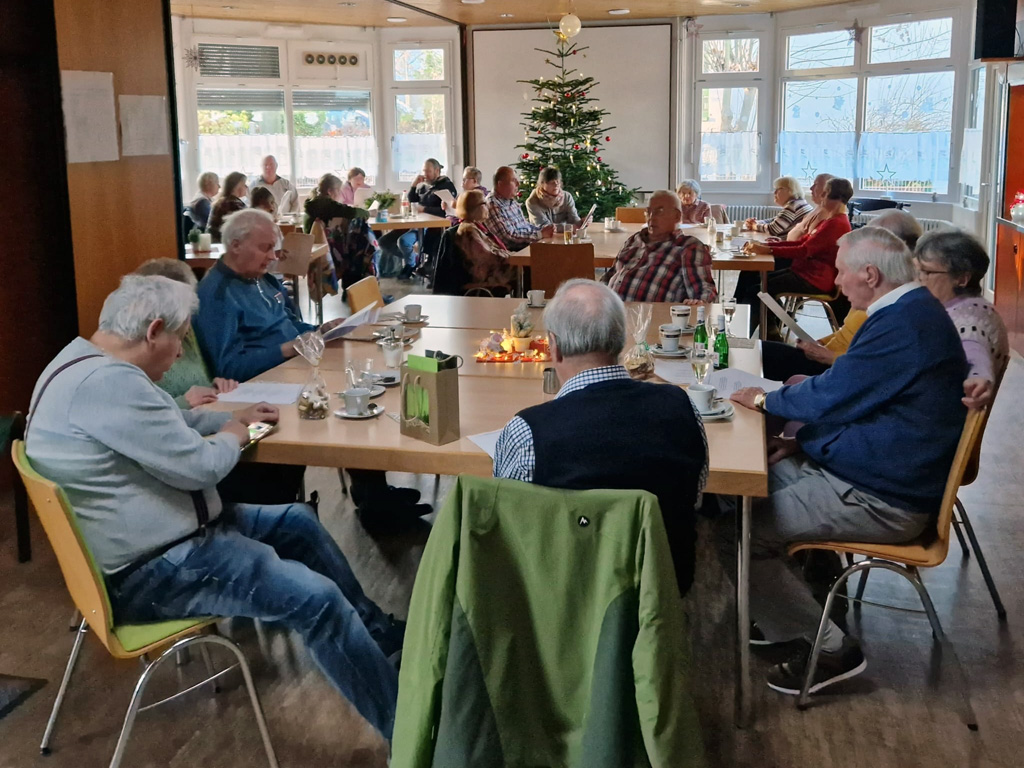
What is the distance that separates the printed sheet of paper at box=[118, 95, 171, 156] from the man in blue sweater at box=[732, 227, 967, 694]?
305cm

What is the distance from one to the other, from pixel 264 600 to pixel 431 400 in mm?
630

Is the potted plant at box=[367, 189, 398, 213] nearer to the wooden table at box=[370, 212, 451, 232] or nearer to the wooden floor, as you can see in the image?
the wooden table at box=[370, 212, 451, 232]

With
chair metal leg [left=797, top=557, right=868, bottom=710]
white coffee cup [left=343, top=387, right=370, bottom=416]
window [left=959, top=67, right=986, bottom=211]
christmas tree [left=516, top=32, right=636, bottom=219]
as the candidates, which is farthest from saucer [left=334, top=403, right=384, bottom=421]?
christmas tree [left=516, top=32, right=636, bottom=219]


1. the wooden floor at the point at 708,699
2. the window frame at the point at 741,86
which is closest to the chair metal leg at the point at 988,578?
the wooden floor at the point at 708,699

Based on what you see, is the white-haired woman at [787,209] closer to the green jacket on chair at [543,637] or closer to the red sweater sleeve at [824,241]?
the red sweater sleeve at [824,241]

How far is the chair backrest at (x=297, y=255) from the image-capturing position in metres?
7.26

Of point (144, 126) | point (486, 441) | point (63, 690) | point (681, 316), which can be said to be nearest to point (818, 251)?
point (681, 316)

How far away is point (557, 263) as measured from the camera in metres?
6.27

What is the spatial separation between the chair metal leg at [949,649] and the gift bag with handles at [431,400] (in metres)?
1.21

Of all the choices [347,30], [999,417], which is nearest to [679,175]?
[347,30]

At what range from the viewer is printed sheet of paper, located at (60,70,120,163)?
13.6ft

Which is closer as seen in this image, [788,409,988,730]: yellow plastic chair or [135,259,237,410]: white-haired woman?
[788,409,988,730]: yellow plastic chair

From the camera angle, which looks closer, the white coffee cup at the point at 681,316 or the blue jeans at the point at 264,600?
the blue jeans at the point at 264,600

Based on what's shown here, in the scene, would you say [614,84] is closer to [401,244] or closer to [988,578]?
[401,244]
